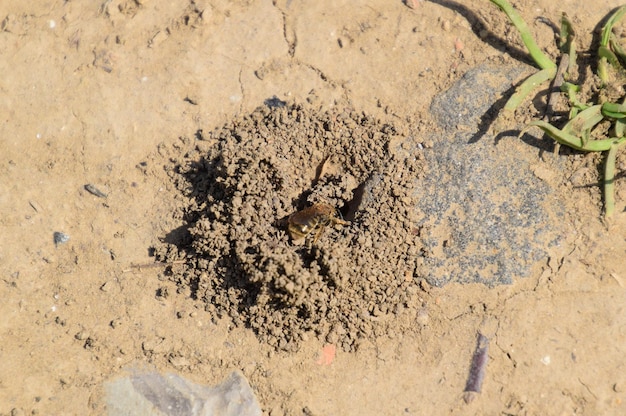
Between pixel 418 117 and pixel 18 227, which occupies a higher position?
pixel 418 117

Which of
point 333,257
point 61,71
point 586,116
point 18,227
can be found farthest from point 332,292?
point 61,71

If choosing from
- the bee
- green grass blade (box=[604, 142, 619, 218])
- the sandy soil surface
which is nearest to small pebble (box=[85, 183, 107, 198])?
the sandy soil surface

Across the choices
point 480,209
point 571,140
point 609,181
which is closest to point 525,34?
point 571,140

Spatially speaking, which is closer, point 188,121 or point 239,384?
point 239,384

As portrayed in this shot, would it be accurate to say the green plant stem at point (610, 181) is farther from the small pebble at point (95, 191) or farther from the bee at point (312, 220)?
the small pebble at point (95, 191)

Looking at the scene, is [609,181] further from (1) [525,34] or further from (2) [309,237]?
(2) [309,237]

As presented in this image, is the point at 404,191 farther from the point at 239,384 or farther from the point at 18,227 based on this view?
the point at 18,227
